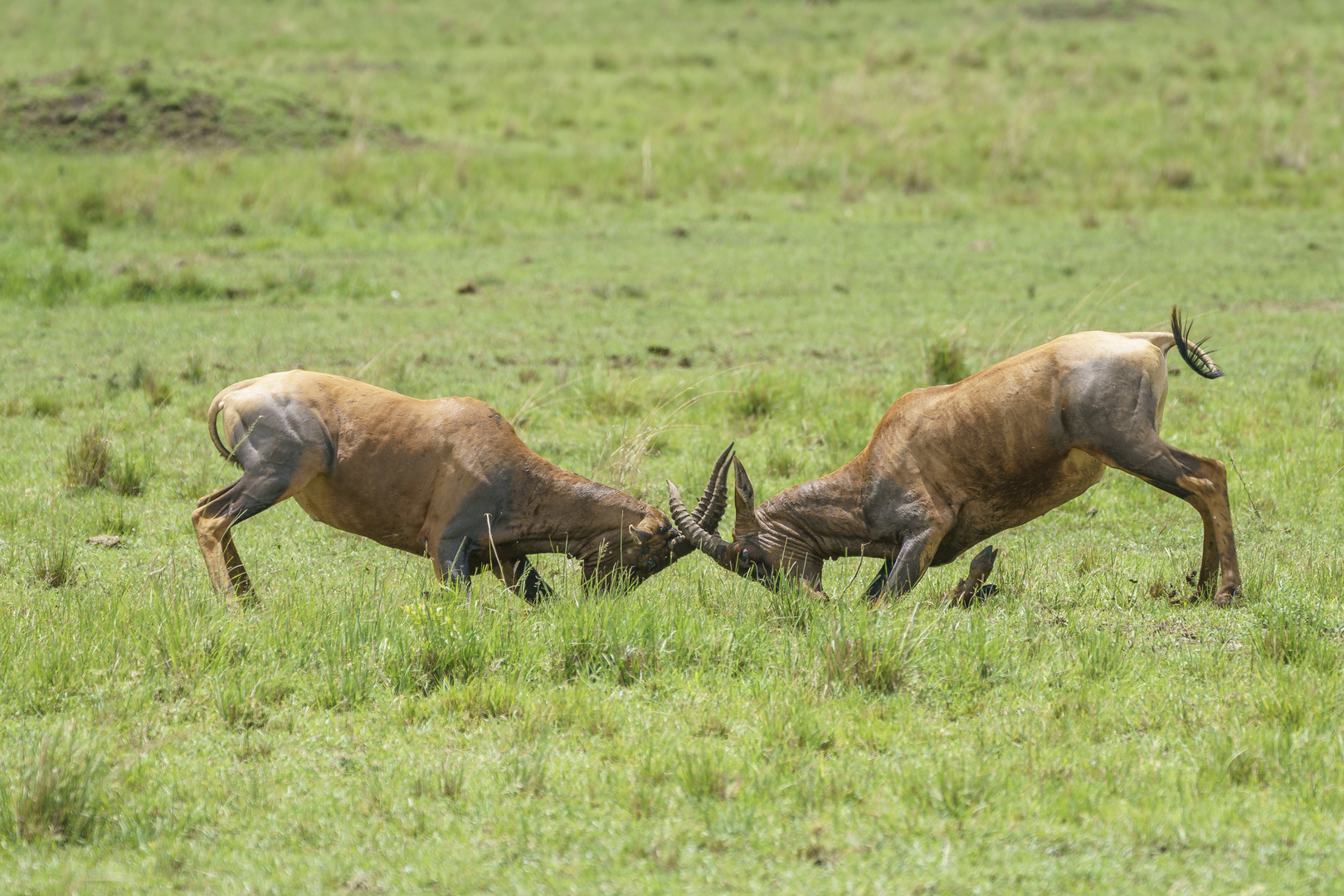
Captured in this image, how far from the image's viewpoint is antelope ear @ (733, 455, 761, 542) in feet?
24.8

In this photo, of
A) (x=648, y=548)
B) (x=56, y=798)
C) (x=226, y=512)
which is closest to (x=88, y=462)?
(x=226, y=512)

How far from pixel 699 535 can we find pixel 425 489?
1548 mm

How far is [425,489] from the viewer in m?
7.57

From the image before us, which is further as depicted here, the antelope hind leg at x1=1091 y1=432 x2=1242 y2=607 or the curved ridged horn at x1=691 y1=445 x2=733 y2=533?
the curved ridged horn at x1=691 y1=445 x2=733 y2=533

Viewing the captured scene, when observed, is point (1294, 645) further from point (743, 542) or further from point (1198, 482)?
point (743, 542)

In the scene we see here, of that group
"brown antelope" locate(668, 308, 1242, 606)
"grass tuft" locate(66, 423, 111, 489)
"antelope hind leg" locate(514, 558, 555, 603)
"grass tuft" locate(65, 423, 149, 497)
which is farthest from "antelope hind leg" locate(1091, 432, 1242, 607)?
"grass tuft" locate(66, 423, 111, 489)

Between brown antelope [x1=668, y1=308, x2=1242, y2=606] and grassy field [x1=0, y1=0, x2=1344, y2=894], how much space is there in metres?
0.28

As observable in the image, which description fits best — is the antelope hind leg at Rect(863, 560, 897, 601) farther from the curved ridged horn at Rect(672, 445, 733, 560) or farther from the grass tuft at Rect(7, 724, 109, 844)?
the grass tuft at Rect(7, 724, 109, 844)

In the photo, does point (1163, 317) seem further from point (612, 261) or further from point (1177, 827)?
point (1177, 827)

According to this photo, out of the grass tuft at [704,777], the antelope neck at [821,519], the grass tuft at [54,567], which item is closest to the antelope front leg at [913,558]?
Answer: the antelope neck at [821,519]

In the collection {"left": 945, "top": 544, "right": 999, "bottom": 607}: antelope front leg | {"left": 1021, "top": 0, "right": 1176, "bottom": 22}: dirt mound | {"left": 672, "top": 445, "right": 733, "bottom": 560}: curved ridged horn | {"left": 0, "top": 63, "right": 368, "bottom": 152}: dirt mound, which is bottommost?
{"left": 945, "top": 544, "right": 999, "bottom": 607}: antelope front leg

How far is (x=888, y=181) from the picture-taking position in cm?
2270

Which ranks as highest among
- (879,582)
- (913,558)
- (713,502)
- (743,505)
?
(713,502)

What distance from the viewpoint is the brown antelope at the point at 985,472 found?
7152 millimetres
